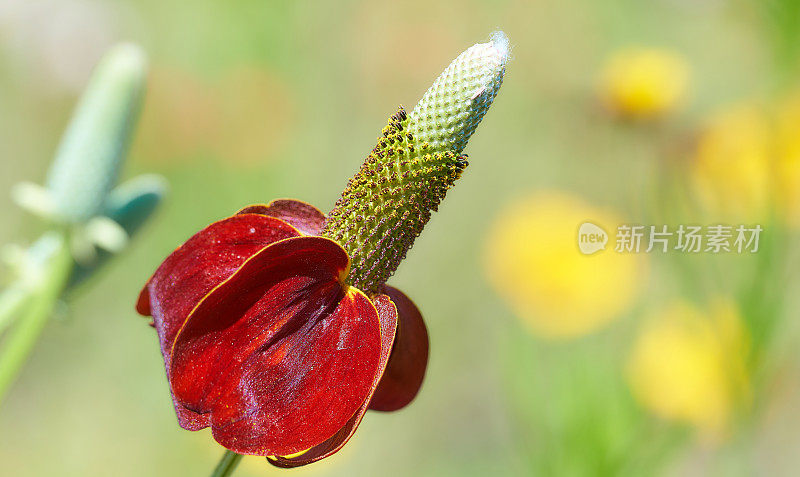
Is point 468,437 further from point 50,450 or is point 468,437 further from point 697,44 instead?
point 697,44

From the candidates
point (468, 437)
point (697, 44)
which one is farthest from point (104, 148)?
point (697, 44)

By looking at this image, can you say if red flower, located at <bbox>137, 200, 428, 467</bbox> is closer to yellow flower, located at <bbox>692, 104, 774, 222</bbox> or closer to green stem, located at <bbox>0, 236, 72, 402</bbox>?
green stem, located at <bbox>0, 236, 72, 402</bbox>

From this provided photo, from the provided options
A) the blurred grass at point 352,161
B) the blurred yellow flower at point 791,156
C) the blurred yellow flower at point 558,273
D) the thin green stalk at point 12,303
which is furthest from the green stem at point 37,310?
the blurred yellow flower at point 558,273

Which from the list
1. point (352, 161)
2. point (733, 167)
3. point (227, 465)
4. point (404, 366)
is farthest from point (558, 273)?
point (227, 465)

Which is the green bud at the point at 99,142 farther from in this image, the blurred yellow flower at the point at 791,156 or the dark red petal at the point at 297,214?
the blurred yellow flower at the point at 791,156

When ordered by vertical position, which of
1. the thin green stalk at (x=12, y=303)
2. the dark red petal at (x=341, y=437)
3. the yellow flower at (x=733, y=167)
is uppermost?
the yellow flower at (x=733, y=167)

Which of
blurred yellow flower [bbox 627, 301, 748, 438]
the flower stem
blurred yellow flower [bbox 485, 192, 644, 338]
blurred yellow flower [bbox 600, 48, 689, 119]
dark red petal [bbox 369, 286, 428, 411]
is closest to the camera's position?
the flower stem

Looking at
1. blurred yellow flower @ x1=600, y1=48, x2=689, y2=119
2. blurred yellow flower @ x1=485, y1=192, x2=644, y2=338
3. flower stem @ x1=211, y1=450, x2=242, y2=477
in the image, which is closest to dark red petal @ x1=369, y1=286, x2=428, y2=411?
flower stem @ x1=211, y1=450, x2=242, y2=477
